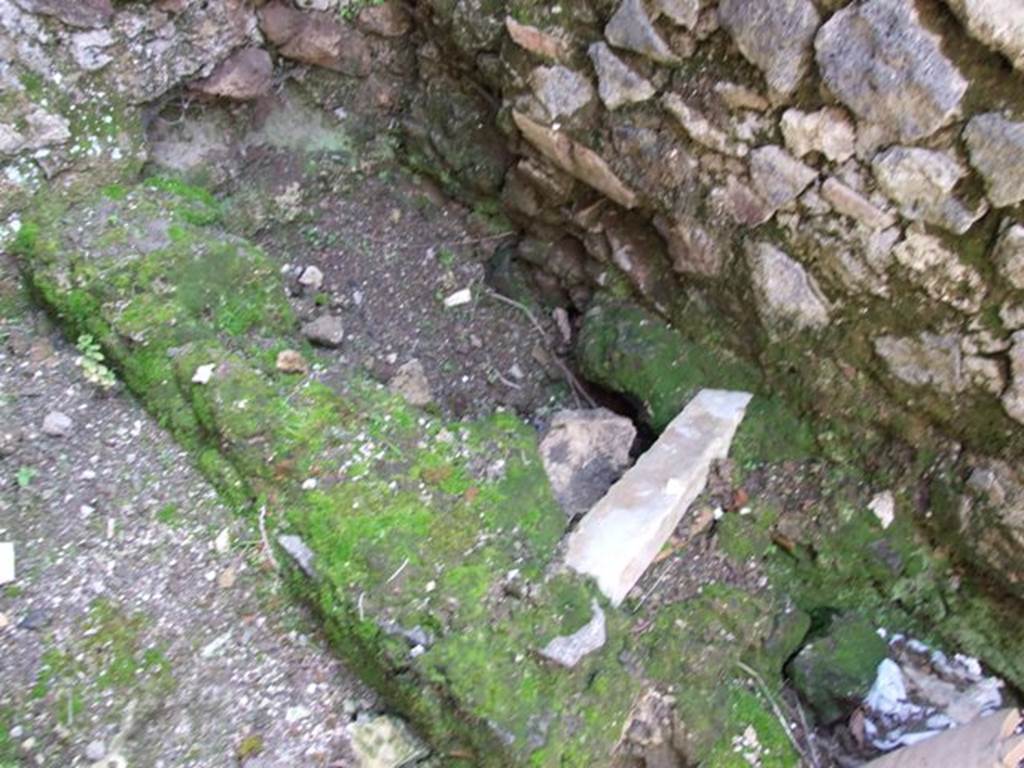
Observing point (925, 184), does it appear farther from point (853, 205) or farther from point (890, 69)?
point (890, 69)

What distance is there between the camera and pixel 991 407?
2334 mm

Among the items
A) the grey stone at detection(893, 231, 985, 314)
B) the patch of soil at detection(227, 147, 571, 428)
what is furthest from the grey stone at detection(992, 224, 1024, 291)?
the patch of soil at detection(227, 147, 571, 428)

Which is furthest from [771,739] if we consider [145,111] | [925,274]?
[145,111]

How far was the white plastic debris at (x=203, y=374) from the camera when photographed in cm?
242

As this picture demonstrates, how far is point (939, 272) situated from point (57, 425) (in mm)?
2331

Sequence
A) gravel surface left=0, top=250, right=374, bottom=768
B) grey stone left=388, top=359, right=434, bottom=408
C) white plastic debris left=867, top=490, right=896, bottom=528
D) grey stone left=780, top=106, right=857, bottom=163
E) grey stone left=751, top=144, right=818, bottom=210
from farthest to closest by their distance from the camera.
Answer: grey stone left=388, top=359, right=434, bottom=408, white plastic debris left=867, top=490, right=896, bottom=528, grey stone left=751, top=144, right=818, bottom=210, grey stone left=780, top=106, right=857, bottom=163, gravel surface left=0, top=250, right=374, bottom=768

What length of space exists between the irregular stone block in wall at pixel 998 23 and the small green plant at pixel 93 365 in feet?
7.63

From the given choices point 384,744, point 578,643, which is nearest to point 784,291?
point 578,643

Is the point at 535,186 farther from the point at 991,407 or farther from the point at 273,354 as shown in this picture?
the point at 991,407

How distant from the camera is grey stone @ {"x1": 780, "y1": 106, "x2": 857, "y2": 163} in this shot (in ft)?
7.40

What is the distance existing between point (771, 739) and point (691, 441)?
841 mm

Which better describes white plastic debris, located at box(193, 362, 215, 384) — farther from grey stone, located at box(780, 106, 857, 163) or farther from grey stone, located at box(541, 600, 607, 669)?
grey stone, located at box(780, 106, 857, 163)

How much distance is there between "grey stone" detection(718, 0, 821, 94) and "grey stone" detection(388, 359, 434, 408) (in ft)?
4.57

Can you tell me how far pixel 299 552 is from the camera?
7.39ft
